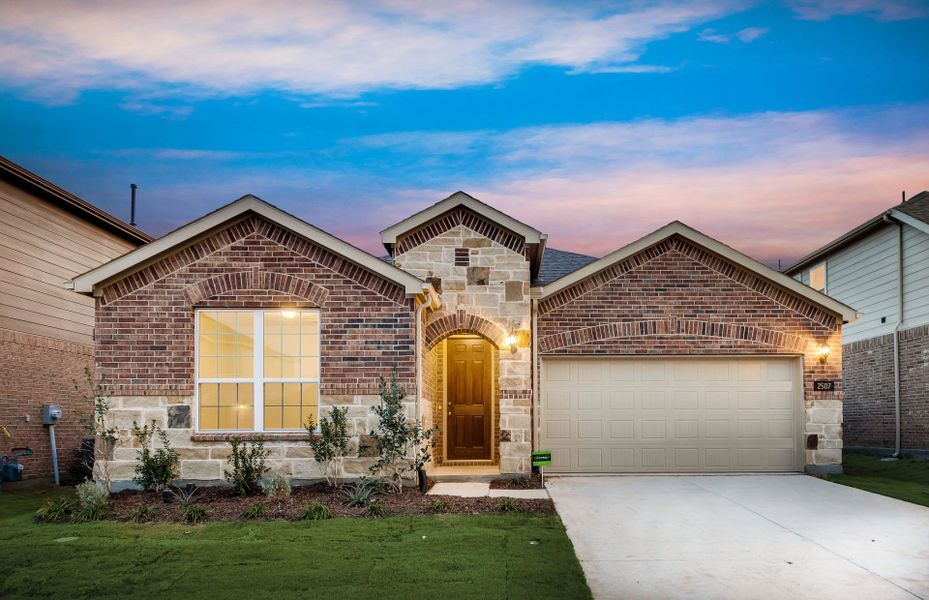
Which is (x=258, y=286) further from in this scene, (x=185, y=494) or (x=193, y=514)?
(x=193, y=514)

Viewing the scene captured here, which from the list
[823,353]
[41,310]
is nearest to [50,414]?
[41,310]

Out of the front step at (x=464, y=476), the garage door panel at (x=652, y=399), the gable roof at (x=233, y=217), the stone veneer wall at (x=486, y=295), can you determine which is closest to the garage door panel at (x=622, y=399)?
the garage door panel at (x=652, y=399)

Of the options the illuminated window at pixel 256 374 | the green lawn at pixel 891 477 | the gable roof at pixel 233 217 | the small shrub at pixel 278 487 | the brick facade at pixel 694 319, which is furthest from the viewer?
the brick facade at pixel 694 319

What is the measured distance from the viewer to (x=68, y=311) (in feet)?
53.9

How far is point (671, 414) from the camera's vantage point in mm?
14938

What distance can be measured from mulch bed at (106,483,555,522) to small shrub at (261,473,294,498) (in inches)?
4.0

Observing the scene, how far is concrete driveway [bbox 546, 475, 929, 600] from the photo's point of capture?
22.4ft

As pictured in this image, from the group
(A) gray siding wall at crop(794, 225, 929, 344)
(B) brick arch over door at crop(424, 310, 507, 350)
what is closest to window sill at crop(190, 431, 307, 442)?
(B) brick arch over door at crop(424, 310, 507, 350)

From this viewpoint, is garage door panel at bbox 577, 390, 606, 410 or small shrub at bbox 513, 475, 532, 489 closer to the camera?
small shrub at bbox 513, 475, 532, 489

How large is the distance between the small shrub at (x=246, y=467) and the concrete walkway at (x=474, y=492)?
254 cm

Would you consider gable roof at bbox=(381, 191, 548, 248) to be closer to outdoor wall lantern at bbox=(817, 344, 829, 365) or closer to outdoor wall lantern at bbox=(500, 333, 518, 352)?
outdoor wall lantern at bbox=(500, 333, 518, 352)

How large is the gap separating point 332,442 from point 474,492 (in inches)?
94.7

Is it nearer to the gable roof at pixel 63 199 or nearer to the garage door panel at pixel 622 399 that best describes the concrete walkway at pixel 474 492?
the garage door panel at pixel 622 399

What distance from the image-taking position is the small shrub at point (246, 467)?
1155cm
